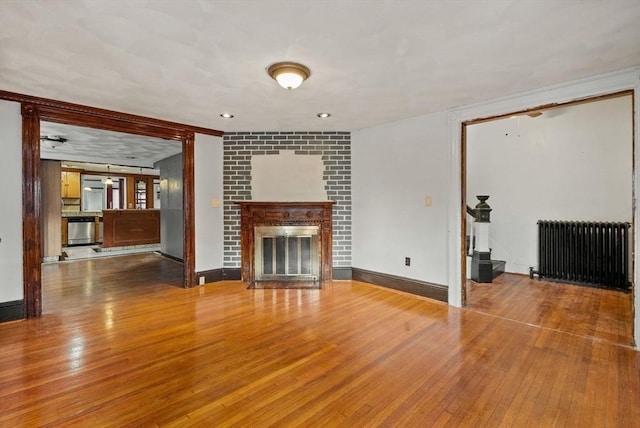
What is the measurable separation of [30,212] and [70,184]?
24.6 feet

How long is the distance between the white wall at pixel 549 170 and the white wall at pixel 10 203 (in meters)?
6.31

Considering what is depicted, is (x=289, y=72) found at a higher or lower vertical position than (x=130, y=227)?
higher

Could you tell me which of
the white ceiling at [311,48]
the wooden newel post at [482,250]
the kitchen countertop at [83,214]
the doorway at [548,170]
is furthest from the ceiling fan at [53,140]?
the wooden newel post at [482,250]

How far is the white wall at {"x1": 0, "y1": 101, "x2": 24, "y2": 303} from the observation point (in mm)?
2910

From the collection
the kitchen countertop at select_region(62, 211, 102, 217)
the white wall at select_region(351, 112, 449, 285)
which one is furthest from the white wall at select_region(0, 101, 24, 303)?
the kitchen countertop at select_region(62, 211, 102, 217)

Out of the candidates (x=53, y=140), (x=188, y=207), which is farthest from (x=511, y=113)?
(x=53, y=140)

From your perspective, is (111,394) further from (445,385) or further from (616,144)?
(616,144)

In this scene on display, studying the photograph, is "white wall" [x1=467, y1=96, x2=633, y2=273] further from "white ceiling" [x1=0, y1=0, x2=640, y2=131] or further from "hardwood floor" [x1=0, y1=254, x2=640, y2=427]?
"white ceiling" [x1=0, y1=0, x2=640, y2=131]

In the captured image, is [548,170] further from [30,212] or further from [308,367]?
[30,212]

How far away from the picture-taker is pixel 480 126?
5.21m

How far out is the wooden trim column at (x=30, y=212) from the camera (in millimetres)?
3010

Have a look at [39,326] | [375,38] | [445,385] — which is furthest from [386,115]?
[39,326]

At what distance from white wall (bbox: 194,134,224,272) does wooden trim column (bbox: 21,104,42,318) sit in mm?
1686

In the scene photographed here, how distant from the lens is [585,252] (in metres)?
4.19
